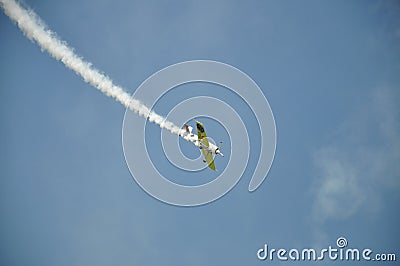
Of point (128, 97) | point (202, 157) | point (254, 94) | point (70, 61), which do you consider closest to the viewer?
point (70, 61)

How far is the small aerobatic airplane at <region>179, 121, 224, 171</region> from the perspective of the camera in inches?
2203

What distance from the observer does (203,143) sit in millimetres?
57281

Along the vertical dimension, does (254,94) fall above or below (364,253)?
above

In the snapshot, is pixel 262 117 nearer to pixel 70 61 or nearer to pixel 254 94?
pixel 254 94

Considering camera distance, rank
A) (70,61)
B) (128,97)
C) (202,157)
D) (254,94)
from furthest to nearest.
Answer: (202,157), (254,94), (128,97), (70,61)

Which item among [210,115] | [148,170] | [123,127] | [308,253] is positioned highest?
[210,115]

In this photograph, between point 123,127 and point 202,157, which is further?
point 202,157

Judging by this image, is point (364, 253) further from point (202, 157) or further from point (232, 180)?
point (202, 157)

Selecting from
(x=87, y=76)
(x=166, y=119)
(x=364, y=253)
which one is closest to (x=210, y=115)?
(x=166, y=119)

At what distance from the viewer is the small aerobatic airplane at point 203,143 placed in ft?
184

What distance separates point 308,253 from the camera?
1997 inches

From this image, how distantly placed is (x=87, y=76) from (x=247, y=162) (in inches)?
773

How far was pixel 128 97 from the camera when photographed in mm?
49250

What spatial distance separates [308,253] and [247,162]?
11.6 metres
